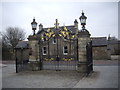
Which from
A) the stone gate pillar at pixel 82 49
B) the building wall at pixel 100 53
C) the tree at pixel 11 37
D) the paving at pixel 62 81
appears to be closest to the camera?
the paving at pixel 62 81

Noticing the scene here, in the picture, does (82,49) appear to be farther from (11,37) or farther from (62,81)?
(11,37)

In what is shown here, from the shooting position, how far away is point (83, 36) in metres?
10.5

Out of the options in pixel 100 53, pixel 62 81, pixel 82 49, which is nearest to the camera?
pixel 62 81

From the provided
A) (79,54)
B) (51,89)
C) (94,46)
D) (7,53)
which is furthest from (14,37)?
(51,89)

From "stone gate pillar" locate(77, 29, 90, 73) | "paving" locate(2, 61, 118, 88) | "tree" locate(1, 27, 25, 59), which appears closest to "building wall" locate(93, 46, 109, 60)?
"stone gate pillar" locate(77, 29, 90, 73)

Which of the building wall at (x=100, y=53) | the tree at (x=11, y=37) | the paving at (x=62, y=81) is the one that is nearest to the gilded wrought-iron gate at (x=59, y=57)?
the paving at (x=62, y=81)

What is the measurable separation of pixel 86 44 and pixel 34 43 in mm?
4722

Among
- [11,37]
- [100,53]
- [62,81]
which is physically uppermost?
[11,37]

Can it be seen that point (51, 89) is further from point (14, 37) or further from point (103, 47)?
point (14, 37)

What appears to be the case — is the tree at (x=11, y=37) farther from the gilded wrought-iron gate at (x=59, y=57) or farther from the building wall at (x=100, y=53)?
the building wall at (x=100, y=53)

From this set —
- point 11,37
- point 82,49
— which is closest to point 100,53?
point 82,49

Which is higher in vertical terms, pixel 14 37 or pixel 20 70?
pixel 14 37

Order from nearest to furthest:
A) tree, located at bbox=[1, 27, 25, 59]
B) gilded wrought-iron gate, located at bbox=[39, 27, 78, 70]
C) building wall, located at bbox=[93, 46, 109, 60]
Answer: gilded wrought-iron gate, located at bbox=[39, 27, 78, 70] → building wall, located at bbox=[93, 46, 109, 60] → tree, located at bbox=[1, 27, 25, 59]

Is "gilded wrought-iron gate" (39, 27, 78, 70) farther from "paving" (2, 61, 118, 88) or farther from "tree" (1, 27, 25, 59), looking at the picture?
"tree" (1, 27, 25, 59)
